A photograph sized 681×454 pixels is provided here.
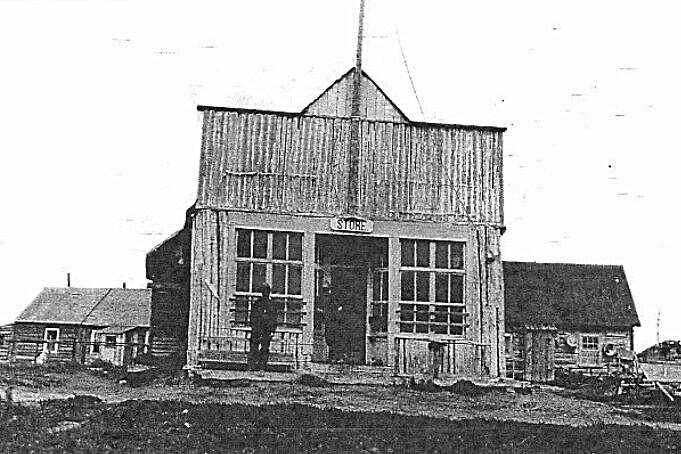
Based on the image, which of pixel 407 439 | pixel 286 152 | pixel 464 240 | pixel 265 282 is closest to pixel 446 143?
pixel 464 240

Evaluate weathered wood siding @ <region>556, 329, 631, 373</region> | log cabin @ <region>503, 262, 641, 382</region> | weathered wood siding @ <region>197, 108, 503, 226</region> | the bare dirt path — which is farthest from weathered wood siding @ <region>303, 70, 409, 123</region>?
weathered wood siding @ <region>556, 329, 631, 373</region>

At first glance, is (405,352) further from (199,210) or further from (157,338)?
(157,338)

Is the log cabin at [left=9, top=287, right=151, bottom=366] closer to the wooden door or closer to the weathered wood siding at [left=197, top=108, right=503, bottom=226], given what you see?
the wooden door

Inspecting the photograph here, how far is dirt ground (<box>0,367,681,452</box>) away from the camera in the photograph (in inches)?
572

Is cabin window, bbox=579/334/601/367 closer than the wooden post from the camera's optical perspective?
No

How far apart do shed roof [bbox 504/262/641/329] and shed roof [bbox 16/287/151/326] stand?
17.2 metres

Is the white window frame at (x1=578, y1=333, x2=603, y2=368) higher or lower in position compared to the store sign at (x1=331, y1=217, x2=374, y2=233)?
lower

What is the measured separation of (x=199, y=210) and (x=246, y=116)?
2.45 metres

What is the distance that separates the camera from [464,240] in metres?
23.5

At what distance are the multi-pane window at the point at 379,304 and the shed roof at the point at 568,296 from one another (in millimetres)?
19466

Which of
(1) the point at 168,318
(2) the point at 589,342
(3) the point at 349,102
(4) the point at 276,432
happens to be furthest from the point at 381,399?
(2) the point at 589,342

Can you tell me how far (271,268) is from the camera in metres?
22.8

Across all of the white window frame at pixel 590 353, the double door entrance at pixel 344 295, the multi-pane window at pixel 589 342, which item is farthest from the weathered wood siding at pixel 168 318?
the multi-pane window at pixel 589 342

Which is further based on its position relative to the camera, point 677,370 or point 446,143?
point 677,370
